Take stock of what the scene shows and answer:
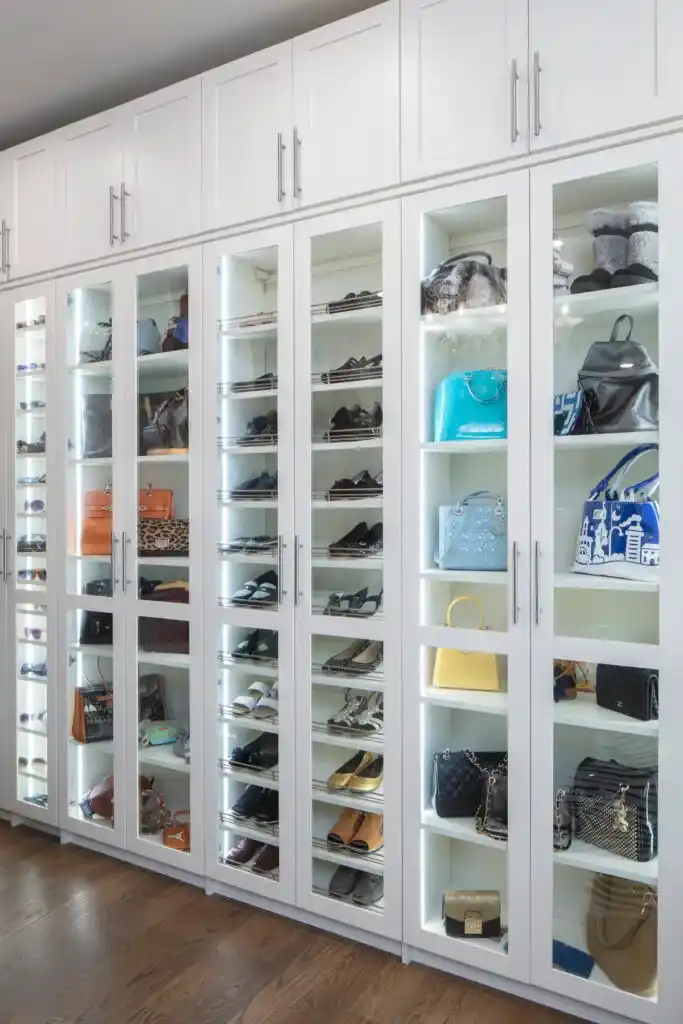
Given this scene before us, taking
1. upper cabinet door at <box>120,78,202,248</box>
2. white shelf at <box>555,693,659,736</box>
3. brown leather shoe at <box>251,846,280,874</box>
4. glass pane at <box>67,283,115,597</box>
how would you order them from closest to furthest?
white shelf at <box>555,693,659,736</box>
brown leather shoe at <box>251,846,280,874</box>
upper cabinet door at <box>120,78,202,248</box>
glass pane at <box>67,283,115,597</box>

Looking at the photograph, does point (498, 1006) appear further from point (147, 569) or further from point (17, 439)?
point (17, 439)

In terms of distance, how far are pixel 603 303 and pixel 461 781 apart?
1426 mm

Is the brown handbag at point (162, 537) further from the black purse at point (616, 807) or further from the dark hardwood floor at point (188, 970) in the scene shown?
the black purse at point (616, 807)

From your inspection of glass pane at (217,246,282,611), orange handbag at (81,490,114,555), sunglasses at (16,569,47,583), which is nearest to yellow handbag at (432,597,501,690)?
glass pane at (217,246,282,611)

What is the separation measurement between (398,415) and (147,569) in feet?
3.93

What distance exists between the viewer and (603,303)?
207 centimetres

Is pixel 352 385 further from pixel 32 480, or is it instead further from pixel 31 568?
pixel 31 568

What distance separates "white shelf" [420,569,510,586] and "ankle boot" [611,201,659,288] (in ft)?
2.77

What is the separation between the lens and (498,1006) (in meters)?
2.11

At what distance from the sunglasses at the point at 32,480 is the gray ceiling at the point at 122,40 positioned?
Result: 1499mm

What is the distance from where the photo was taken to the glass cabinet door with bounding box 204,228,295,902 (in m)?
2.55

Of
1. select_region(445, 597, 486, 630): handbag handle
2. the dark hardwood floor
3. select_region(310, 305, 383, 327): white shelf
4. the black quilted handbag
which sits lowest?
the dark hardwood floor

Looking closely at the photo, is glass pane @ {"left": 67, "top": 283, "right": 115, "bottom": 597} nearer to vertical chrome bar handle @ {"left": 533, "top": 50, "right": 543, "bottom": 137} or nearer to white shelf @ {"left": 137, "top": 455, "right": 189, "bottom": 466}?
white shelf @ {"left": 137, "top": 455, "right": 189, "bottom": 466}

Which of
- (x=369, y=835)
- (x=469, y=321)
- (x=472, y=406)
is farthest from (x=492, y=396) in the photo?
(x=369, y=835)
